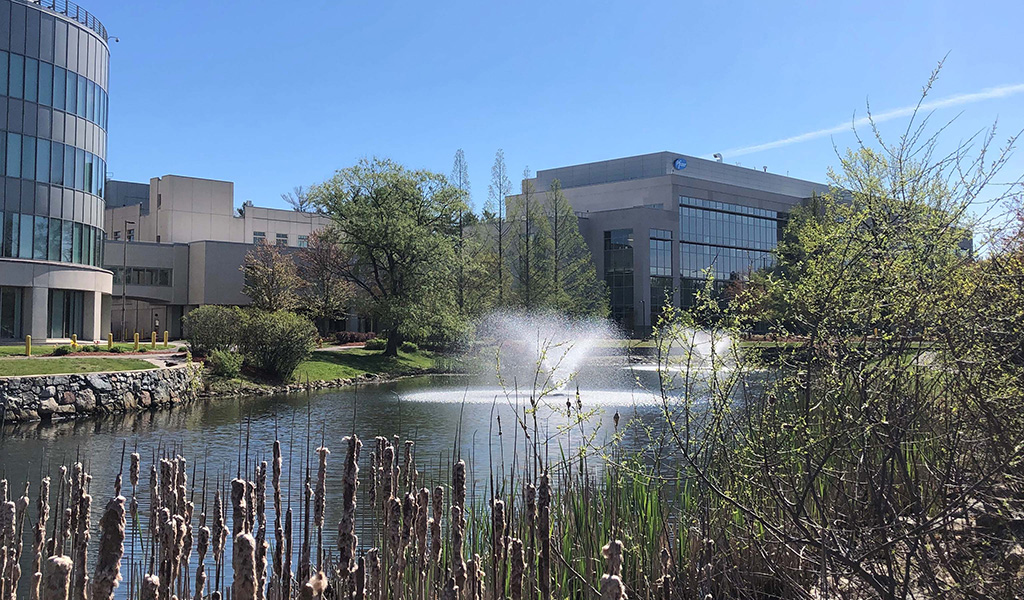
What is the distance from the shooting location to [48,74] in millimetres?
35812

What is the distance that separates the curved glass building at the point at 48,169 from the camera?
3491 centimetres

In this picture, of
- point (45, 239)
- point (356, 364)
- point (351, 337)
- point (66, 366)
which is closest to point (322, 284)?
point (351, 337)

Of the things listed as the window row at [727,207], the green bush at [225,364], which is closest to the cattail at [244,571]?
the green bush at [225,364]

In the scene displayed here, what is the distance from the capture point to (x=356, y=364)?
36.3 meters

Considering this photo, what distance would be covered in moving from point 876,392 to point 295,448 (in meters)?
11.7

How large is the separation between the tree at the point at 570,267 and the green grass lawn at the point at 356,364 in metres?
11.6

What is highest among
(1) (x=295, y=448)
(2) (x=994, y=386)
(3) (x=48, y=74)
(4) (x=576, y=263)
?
(3) (x=48, y=74)

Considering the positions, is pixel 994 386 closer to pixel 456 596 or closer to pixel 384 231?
pixel 456 596

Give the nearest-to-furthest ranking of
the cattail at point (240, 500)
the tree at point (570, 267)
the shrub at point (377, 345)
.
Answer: the cattail at point (240, 500), the shrub at point (377, 345), the tree at point (570, 267)

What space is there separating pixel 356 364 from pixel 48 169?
14.9 m

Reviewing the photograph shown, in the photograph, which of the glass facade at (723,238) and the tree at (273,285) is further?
the glass facade at (723,238)

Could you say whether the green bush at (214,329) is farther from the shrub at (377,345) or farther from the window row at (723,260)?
the window row at (723,260)

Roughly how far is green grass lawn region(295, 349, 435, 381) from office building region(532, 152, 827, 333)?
21766mm

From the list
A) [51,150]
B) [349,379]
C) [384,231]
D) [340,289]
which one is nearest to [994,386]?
[349,379]
